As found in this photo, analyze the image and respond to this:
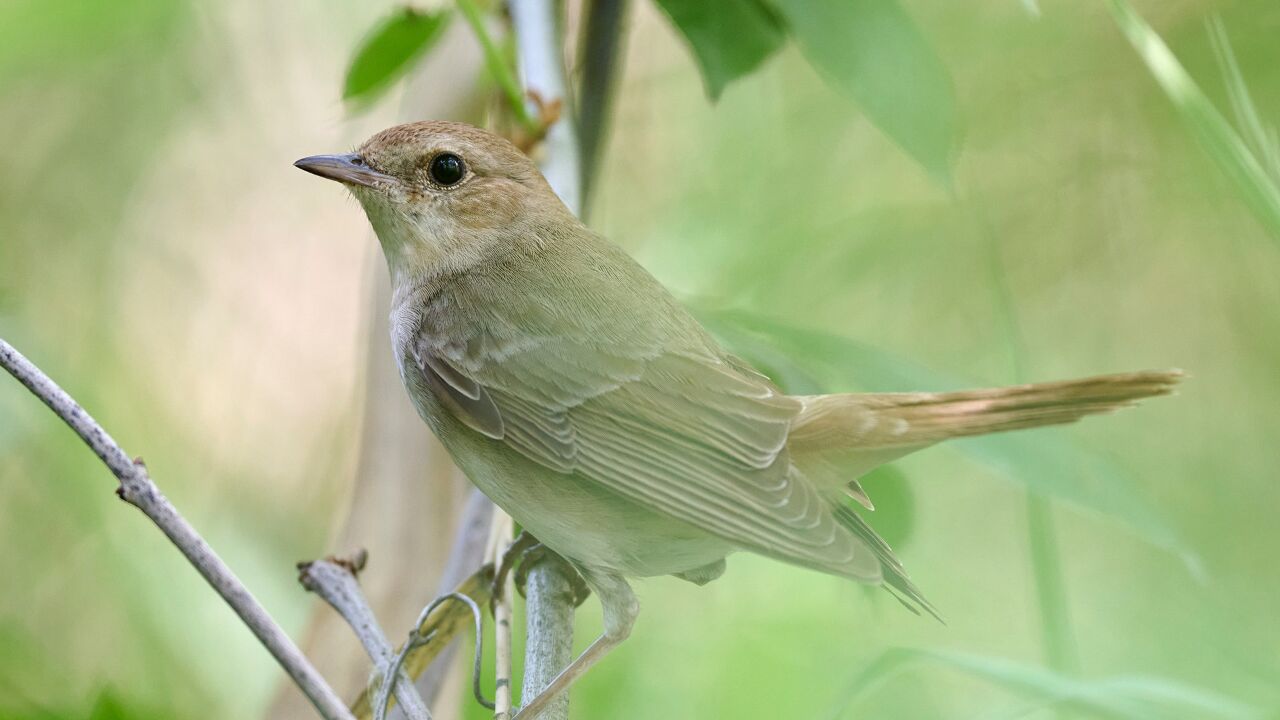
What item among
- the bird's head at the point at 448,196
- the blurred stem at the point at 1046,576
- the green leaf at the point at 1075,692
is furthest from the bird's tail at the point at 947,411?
the bird's head at the point at 448,196

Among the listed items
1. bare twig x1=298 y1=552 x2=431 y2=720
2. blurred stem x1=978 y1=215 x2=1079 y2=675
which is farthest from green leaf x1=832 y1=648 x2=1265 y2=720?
bare twig x1=298 y1=552 x2=431 y2=720

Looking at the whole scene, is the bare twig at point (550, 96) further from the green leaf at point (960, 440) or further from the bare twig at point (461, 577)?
the green leaf at point (960, 440)

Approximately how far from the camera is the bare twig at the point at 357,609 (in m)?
1.75

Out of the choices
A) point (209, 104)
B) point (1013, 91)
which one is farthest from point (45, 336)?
point (1013, 91)

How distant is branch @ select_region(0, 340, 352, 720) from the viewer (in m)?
1.44

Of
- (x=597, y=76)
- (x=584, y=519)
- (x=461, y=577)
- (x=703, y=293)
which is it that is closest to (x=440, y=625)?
(x=461, y=577)

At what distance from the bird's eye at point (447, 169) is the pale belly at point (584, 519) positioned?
2.13ft

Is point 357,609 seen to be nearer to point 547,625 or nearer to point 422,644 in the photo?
point 422,644

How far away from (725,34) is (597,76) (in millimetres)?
410

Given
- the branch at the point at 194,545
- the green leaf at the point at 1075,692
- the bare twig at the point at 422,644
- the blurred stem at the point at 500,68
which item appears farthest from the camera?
the blurred stem at the point at 500,68

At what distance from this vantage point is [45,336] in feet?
12.3

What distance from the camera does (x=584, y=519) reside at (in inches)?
85.7

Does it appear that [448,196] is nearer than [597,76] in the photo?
Yes

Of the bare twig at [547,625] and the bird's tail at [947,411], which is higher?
the bird's tail at [947,411]
